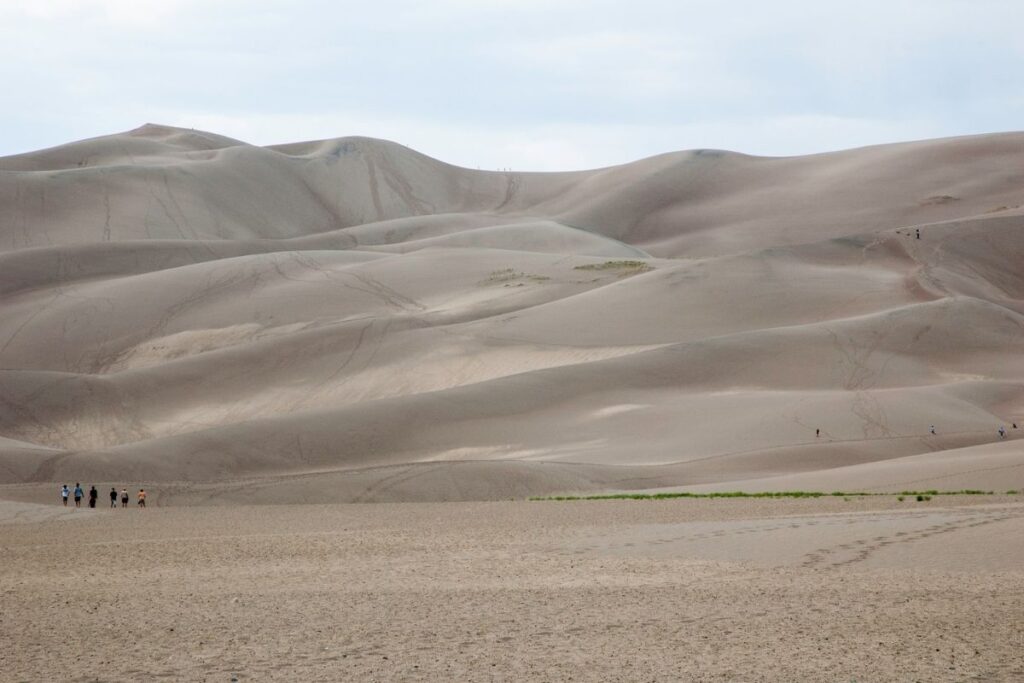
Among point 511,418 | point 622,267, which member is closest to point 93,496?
point 511,418

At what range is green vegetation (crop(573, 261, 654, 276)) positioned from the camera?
80438mm

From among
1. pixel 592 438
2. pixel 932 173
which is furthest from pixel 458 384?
pixel 932 173

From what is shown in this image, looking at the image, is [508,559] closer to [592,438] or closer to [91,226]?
[592,438]

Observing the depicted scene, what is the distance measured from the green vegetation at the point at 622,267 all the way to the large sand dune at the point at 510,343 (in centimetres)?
28

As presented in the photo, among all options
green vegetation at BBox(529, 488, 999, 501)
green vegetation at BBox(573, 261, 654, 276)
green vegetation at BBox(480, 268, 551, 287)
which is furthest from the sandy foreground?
green vegetation at BBox(573, 261, 654, 276)

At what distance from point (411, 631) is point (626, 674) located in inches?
121

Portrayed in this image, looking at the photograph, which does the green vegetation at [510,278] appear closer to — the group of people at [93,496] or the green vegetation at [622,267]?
the green vegetation at [622,267]

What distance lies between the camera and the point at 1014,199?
355 feet

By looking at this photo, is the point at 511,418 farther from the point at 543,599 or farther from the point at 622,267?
the point at 543,599

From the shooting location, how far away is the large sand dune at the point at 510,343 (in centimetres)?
4319

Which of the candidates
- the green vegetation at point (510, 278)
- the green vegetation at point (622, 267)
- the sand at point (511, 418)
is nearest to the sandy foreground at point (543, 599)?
the sand at point (511, 418)

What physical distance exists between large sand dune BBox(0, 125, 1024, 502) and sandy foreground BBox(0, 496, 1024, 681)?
11.2m

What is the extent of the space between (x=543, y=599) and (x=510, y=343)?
48734 millimetres

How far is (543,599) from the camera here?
15.7 m
